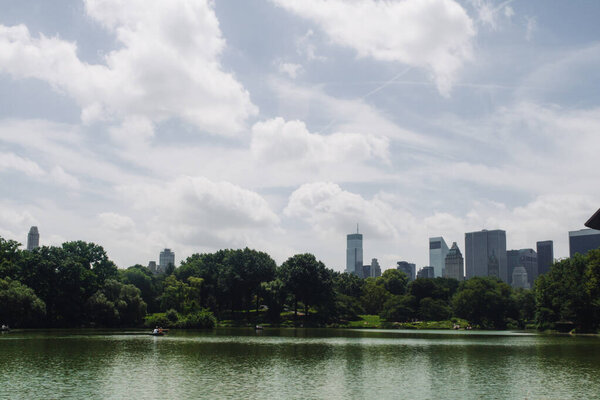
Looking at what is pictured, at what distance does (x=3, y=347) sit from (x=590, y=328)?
98.2 meters

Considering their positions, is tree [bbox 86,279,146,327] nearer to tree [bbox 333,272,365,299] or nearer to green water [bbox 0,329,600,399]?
green water [bbox 0,329,600,399]

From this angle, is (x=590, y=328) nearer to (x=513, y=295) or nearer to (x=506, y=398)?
(x=513, y=295)

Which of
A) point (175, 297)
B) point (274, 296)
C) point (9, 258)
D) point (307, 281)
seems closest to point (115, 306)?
point (175, 297)

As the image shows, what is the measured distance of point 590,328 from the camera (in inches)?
4067

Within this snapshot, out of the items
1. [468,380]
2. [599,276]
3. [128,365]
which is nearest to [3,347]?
[128,365]

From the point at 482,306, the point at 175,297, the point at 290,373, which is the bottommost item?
the point at 290,373

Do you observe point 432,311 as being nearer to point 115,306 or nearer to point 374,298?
point 374,298

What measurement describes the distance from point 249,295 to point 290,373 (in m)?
108

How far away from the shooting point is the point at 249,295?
14675 centimetres

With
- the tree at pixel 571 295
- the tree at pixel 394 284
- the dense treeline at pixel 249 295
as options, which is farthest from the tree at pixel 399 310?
the tree at pixel 394 284

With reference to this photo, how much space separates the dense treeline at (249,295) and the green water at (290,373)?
44965mm

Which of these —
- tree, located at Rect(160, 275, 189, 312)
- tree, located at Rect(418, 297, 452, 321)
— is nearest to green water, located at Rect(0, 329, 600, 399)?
tree, located at Rect(160, 275, 189, 312)

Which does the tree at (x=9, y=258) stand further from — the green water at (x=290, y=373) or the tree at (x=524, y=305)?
the tree at (x=524, y=305)

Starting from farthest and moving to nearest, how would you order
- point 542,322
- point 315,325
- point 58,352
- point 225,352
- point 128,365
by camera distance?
1. point 315,325
2. point 542,322
3. point 225,352
4. point 58,352
5. point 128,365
